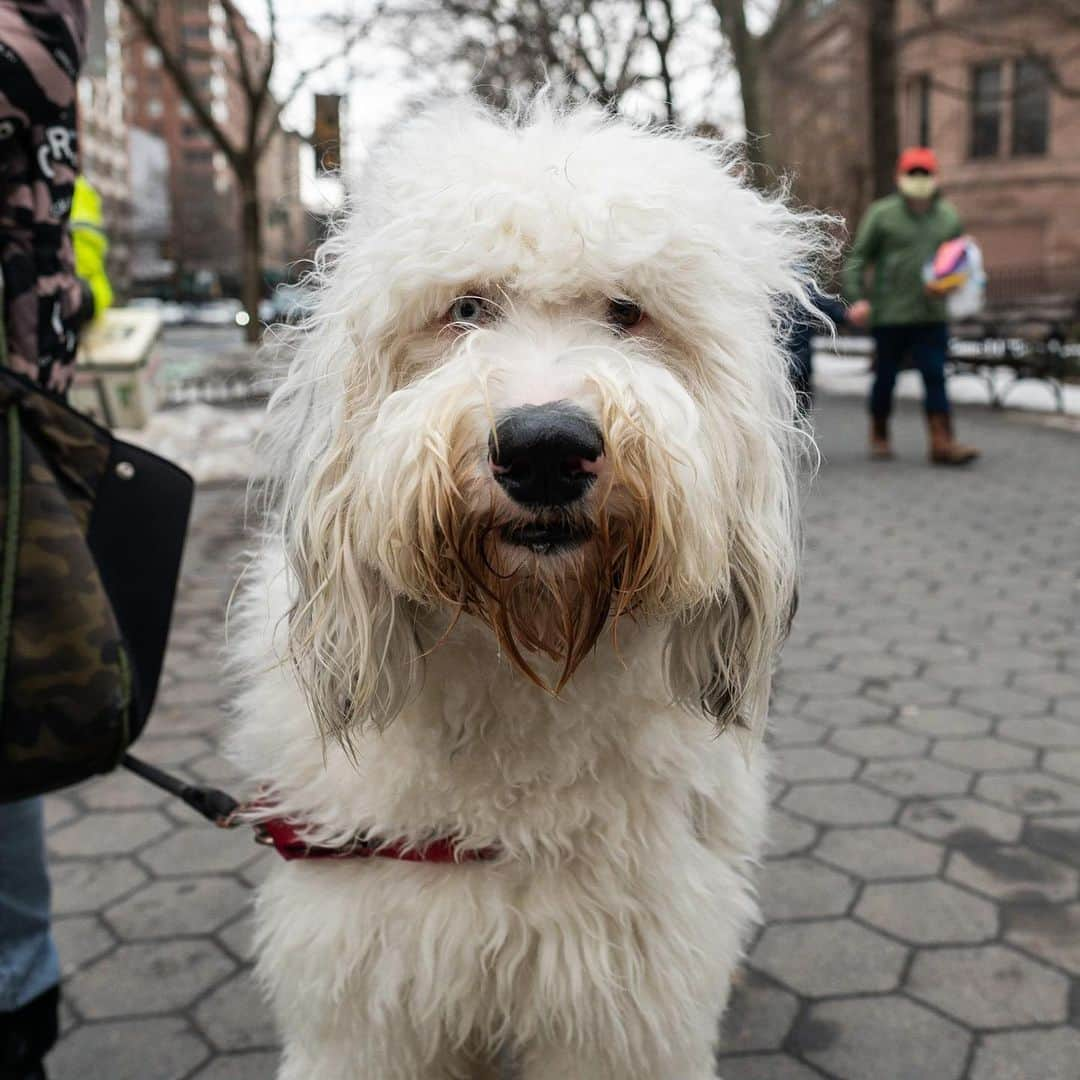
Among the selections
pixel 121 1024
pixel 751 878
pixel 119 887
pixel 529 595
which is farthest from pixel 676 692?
pixel 119 887

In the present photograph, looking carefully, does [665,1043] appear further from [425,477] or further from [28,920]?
[28,920]

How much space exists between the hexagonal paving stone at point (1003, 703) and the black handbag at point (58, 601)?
336cm

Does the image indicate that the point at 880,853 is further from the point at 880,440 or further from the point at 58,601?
the point at 880,440

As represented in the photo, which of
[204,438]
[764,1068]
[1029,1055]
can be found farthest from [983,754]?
[204,438]

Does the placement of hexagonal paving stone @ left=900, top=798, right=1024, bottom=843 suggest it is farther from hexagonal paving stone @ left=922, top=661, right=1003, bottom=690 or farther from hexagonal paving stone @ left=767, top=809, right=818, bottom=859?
hexagonal paving stone @ left=922, top=661, right=1003, bottom=690

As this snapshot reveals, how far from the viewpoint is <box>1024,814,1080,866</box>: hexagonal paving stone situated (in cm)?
315

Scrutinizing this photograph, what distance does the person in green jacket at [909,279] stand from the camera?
340 inches

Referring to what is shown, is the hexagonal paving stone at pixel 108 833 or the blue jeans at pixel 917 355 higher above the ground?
the blue jeans at pixel 917 355

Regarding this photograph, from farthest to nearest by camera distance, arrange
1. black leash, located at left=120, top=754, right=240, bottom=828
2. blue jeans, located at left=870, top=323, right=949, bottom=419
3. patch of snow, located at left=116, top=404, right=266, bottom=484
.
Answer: patch of snow, located at left=116, top=404, right=266, bottom=484 → blue jeans, located at left=870, top=323, right=949, bottom=419 → black leash, located at left=120, top=754, right=240, bottom=828

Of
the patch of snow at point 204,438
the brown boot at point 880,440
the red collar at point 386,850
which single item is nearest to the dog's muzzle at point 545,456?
the red collar at point 386,850

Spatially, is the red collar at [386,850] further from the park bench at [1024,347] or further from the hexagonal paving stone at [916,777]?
the park bench at [1024,347]

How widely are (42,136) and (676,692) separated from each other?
1.42m

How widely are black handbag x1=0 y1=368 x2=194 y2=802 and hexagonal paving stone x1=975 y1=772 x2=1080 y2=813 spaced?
2.73 meters

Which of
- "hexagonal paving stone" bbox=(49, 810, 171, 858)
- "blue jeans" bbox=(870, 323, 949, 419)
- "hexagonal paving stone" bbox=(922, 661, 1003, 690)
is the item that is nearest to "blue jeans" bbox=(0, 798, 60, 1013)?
"hexagonal paving stone" bbox=(49, 810, 171, 858)
